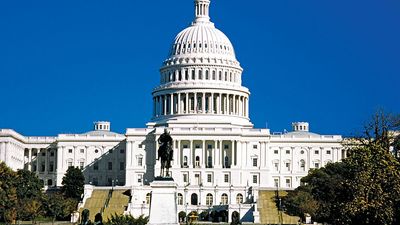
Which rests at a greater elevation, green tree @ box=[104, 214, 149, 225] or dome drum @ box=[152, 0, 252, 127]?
dome drum @ box=[152, 0, 252, 127]

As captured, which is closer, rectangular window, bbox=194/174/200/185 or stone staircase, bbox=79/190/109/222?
stone staircase, bbox=79/190/109/222

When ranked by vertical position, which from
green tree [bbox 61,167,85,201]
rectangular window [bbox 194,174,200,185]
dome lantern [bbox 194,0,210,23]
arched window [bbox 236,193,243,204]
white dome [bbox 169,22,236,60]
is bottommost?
arched window [bbox 236,193,243,204]

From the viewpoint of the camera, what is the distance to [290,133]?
195 metres

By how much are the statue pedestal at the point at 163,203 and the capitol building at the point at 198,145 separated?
89865 mm

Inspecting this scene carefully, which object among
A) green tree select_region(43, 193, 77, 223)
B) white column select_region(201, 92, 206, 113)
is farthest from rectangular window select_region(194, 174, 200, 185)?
green tree select_region(43, 193, 77, 223)

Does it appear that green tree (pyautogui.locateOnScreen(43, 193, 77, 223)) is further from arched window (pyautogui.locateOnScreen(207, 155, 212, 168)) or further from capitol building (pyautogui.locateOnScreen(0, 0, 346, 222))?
arched window (pyautogui.locateOnScreen(207, 155, 212, 168))

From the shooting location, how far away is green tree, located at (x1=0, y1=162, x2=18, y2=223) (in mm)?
121069

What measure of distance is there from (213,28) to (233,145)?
27827 millimetres

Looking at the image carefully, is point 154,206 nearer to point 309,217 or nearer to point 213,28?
point 309,217

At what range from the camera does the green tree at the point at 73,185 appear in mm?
156875

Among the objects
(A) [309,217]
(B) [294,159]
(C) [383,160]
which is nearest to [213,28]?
(B) [294,159]

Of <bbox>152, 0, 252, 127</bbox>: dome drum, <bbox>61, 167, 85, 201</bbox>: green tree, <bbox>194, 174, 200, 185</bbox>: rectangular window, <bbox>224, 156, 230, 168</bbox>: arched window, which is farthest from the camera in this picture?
<bbox>152, 0, 252, 127</bbox>: dome drum

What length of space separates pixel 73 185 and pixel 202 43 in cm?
4178

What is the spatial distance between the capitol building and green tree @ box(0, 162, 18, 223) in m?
25.8
